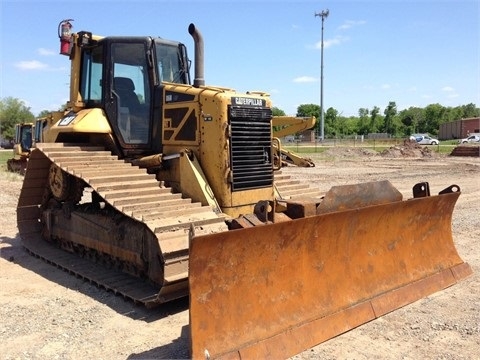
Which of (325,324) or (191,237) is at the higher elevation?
(191,237)

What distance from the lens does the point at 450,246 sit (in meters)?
6.05

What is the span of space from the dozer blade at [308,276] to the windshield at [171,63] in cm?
339

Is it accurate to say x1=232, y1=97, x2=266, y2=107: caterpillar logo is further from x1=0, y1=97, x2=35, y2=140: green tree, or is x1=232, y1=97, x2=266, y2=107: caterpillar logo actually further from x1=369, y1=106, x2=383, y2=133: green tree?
x1=369, y1=106, x2=383, y2=133: green tree

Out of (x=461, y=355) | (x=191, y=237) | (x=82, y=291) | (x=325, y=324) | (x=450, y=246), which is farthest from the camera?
(x=450, y=246)

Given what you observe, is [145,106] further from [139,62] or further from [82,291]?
[82,291]

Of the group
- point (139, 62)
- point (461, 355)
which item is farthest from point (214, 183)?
point (461, 355)

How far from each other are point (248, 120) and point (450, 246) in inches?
116

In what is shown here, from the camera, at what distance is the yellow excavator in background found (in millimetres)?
20734

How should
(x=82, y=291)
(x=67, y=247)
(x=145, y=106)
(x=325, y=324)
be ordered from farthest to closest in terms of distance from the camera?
(x=67, y=247)
(x=145, y=106)
(x=82, y=291)
(x=325, y=324)

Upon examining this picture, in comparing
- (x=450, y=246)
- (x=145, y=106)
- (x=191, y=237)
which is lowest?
(x=450, y=246)

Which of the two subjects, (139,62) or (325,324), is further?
(139,62)

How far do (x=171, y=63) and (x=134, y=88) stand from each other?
2.09ft

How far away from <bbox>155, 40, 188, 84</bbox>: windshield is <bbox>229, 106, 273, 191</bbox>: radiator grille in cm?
145

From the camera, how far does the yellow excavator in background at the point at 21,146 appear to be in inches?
816
